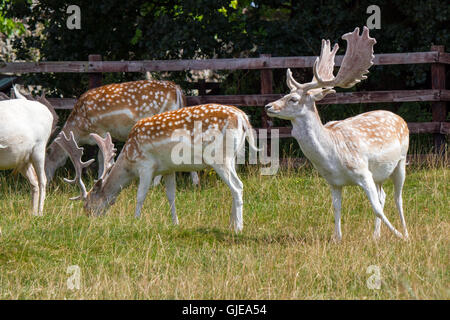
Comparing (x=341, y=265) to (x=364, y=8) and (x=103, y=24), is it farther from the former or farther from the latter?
(x=103, y=24)

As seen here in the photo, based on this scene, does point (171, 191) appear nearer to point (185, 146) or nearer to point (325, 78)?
point (185, 146)

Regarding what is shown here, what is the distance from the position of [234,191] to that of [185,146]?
66 cm

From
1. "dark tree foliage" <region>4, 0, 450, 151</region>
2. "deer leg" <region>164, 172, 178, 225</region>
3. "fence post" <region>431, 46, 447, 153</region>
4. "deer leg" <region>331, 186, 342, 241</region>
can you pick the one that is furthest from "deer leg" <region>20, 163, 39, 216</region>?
"fence post" <region>431, 46, 447, 153</region>

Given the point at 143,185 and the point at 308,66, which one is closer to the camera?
the point at 143,185

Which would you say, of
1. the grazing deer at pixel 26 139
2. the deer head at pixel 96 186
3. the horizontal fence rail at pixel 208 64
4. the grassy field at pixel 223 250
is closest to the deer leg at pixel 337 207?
the grassy field at pixel 223 250

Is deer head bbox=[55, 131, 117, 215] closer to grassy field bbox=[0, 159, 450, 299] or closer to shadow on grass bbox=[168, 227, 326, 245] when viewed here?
grassy field bbox=[0, 159, 450, 299]

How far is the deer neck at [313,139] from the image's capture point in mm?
6445

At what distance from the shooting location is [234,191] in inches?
294

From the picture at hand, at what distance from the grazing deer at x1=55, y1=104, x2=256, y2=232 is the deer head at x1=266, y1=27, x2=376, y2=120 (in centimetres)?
110

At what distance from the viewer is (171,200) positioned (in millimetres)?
7891

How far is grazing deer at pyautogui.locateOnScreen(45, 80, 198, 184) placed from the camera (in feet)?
32.4

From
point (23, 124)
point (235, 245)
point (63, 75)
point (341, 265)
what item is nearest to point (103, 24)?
point (63, 75)

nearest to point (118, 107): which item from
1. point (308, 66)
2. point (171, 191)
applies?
A: point (171, 191)
